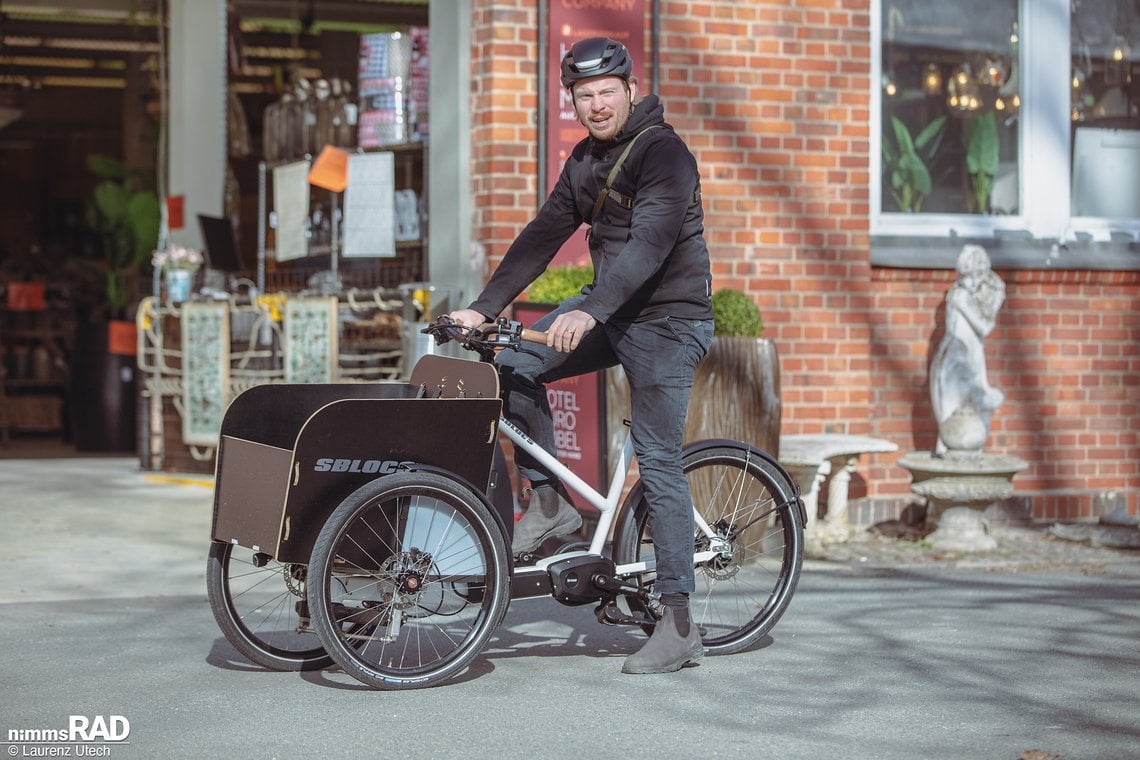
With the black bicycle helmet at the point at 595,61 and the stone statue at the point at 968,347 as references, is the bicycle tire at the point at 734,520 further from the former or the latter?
the stone statue at the point at 968,347

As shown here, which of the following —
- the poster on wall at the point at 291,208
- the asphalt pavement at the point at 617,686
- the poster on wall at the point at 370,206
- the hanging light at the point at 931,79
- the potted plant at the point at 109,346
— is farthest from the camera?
the potted plant at the point at 109,346

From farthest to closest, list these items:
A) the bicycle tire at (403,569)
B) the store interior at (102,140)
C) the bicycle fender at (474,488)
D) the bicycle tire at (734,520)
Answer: the store interior at (102,140) → the bicycle tire at (734,520) → the bicycle fender at (474,488) → the bicycle tire at (403,569)

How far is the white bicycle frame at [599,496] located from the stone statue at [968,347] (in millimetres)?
3183

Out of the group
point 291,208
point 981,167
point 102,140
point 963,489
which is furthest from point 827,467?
point 102,140

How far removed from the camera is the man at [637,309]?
4.88 meters

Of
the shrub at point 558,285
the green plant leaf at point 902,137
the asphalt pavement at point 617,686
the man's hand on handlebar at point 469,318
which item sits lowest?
the asphalt pavement at point 617,686

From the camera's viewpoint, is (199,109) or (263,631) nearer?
(263,631)

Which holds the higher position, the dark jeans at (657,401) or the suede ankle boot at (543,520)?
the dark jeans at (657,401)

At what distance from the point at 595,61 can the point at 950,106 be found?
4.87 metres

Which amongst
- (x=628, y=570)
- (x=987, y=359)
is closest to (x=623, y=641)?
(x=628, y=570)

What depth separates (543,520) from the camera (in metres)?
5.14

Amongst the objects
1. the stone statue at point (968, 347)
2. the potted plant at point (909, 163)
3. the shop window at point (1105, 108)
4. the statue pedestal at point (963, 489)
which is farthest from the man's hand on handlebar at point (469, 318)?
the shop window at point (1105, 108)

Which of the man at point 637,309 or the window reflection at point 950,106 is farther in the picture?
the window reflection at point 950,106

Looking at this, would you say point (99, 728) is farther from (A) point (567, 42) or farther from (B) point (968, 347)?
(B) point (968, 347)
